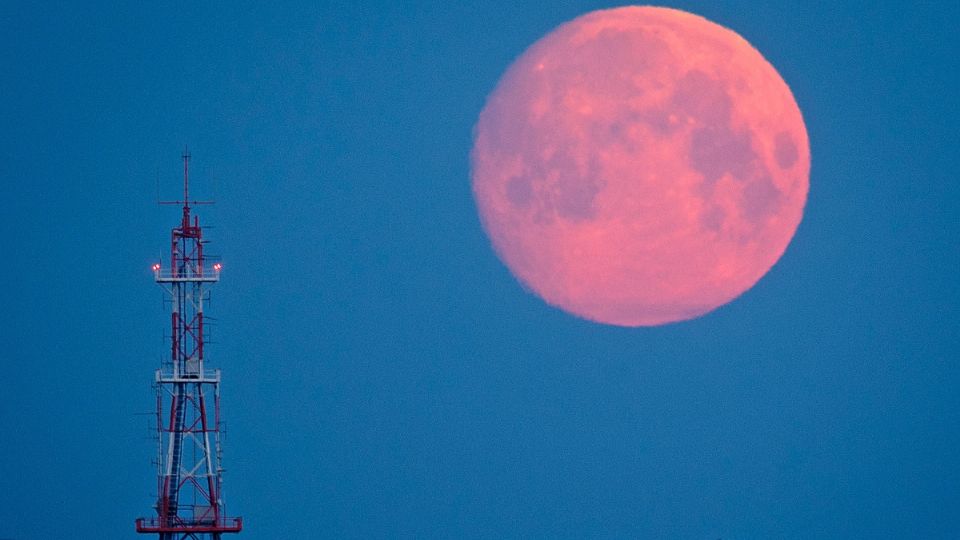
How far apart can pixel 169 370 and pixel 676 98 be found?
4214cm

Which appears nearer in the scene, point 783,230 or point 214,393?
point 214,393

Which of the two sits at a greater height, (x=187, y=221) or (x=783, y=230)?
(x=783, y=230)

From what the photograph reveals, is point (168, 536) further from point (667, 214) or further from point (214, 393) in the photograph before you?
point (667, 214)

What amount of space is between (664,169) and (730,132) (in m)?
4.19

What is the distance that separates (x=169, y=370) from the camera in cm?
8669

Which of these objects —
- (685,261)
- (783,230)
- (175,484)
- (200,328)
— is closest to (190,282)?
(200,328)

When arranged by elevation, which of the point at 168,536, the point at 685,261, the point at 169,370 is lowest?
the point at 168,536

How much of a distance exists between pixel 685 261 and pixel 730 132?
7189mm

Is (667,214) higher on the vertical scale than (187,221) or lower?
higher

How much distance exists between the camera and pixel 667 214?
122 metres

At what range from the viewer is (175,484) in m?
86.7

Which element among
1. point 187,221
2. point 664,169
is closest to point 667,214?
point 664,169

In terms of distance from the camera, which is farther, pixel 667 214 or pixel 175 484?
pixel 667 214

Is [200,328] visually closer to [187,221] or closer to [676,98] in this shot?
[187,221]
